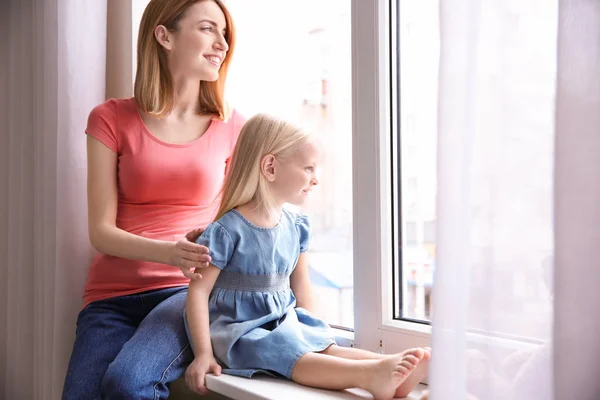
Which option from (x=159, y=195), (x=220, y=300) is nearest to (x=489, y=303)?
(x=220, y=300)

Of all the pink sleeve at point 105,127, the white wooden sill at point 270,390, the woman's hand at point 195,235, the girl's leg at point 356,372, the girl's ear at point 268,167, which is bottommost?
the white wooden sill at point 270,390

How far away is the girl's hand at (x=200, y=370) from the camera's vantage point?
123cm

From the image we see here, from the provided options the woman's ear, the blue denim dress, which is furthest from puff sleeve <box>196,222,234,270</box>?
the woman's ear

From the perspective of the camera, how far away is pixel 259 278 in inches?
51.7

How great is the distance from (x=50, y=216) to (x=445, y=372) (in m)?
1.30

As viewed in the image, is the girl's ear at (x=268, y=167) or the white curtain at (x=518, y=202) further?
the girl's ear at (x=268, y=167)

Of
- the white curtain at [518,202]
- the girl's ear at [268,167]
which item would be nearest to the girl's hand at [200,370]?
the girl's ear at [268,167]

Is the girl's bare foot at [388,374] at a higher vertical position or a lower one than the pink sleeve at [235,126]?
lower

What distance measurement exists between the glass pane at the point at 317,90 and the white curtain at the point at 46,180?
429mm

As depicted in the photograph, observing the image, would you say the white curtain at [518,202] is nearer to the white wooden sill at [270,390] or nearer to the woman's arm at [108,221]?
the white wooden sill at [270,390]

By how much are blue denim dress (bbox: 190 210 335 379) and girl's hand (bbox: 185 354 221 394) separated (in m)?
0.02

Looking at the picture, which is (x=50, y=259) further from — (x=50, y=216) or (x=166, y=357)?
(x=166, y=357)

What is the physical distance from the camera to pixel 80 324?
153cm

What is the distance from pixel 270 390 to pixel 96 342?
18.5 inches
